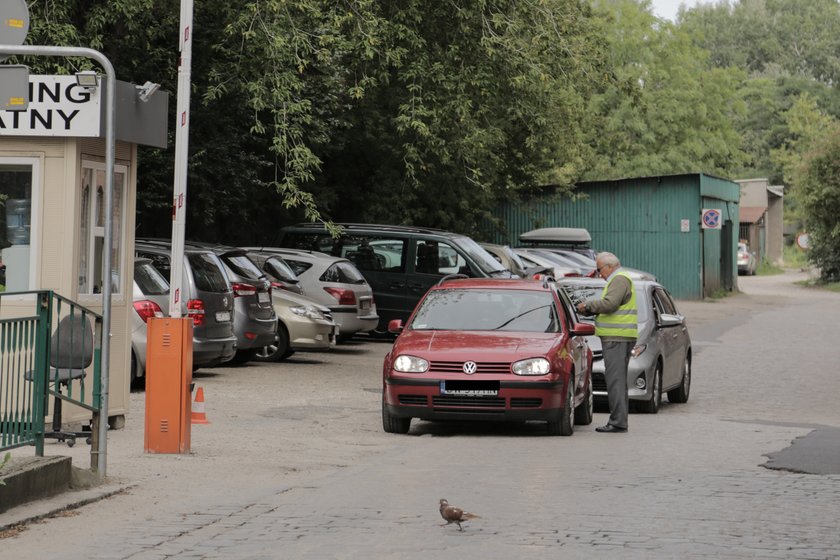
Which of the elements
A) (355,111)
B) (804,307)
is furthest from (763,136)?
(355,111)

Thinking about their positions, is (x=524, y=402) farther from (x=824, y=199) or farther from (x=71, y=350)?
(x=824, y=199)

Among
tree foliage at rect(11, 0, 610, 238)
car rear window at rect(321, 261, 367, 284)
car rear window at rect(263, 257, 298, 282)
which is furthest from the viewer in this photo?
car rear window at rect(321, 261, 367, 284)

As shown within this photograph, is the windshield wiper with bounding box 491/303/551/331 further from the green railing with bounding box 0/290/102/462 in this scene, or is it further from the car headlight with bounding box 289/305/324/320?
the car headlight with bounding box 289/305/324/320

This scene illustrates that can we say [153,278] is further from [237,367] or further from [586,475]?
[586,475]

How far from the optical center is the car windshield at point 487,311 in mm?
14211

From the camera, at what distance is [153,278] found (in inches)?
683

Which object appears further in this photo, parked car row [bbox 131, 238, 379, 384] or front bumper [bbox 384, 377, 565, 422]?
parked car row [bbox 131, 238, 379, 384]

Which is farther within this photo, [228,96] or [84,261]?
[228,96]

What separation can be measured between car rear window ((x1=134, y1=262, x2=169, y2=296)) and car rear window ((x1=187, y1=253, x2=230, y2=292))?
0.61 metres

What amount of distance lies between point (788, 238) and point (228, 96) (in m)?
92.7

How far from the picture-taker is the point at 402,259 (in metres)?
26.7

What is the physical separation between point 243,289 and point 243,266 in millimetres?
627

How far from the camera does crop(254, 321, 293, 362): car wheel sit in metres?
21.8

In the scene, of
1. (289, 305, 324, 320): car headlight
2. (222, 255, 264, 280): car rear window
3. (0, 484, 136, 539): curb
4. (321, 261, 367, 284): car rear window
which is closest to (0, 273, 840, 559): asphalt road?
(0, 484, 136, 539): curb
